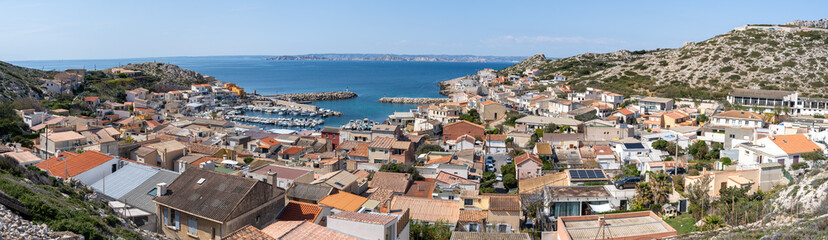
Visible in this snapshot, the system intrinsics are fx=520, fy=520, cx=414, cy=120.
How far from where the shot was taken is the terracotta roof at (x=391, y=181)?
1939cm

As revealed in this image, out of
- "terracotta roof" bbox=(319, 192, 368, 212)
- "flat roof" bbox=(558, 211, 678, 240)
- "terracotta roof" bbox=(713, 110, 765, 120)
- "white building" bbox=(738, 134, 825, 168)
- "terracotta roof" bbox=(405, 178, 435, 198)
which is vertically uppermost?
"terracotta roof" bbox=(713, 110, 765, 120)

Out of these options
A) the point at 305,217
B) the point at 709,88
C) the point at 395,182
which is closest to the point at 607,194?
the point at 395,182

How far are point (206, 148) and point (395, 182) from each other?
36.5 ft

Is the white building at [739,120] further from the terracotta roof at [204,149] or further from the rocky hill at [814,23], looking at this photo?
the rocky hill at [814,23]

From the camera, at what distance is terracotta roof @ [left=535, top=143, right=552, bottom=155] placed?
87.8 feet

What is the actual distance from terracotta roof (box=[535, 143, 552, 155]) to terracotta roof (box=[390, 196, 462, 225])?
1139 cm

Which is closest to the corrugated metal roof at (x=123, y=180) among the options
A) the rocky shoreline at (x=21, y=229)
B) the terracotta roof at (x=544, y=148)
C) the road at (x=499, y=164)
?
the rocky shoreline at (x=21, y=229)

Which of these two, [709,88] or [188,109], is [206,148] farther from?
[709,88]

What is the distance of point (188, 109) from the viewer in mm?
57875

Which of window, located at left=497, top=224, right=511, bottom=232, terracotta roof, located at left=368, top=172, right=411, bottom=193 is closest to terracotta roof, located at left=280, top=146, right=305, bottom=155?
terracotta roof, located at left=368, top=172, right=411, bottom=193

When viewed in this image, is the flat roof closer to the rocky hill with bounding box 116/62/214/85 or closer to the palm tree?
the palm tree

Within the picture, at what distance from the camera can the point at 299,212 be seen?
1316cm

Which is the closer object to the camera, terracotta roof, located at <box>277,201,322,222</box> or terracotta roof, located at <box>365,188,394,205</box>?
terracotta roof, located at <box>277,201,322,222</box>

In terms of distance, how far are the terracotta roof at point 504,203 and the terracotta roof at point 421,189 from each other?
13.0ft
